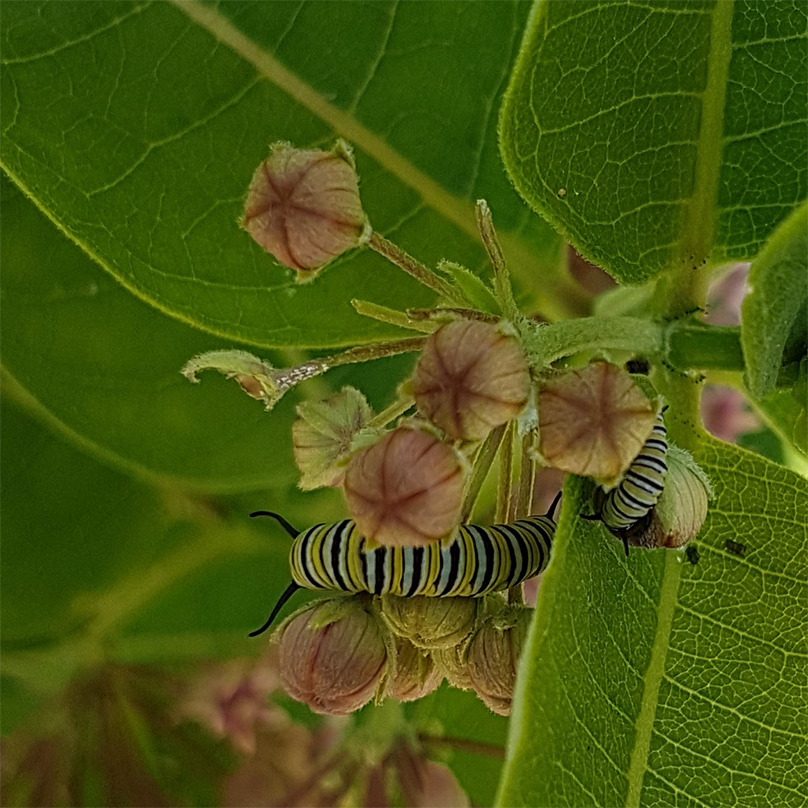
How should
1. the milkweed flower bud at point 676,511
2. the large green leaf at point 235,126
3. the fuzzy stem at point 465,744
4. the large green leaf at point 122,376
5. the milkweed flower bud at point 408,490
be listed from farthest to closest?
the fuzzy stem at point 465,744
the large green leaf at point 122,376
the large green leaf at point 235,126
the milkweed flower bud at point 676,511
the milkweed flower bud at point 408,490

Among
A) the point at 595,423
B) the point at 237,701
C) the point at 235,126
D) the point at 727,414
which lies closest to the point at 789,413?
the point at 595,423

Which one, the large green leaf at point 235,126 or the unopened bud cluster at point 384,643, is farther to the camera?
the large green leaf at point 235,126

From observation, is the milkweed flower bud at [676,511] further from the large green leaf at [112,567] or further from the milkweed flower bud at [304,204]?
the large green leaf at [112,567]

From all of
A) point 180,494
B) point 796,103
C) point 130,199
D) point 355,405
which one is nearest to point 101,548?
point 180,494

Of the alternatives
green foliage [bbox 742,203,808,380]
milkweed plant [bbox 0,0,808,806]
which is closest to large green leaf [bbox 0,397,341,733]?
Answer: milkweed plant [bbox 0,0,808,806]

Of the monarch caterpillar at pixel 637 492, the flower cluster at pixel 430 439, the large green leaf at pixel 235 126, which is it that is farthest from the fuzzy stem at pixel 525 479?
the large green leaf at pixel 235 126

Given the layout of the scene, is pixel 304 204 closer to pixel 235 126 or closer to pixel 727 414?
pixel 235 126
